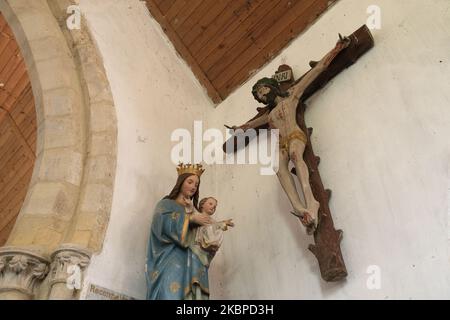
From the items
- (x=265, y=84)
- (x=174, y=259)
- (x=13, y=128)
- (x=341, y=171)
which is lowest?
(x=174, y=259)

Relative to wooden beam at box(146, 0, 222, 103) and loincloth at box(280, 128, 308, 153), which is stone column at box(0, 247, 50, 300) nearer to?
loincloth at box(280, 128, 308, 153)

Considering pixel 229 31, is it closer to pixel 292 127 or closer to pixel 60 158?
Answer: pixel 292 127

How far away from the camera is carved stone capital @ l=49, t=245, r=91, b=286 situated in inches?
92.6

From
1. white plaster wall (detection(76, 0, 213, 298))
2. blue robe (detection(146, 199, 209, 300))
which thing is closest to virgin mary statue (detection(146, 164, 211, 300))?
blue robe (detection(146, 199, 209, 300))

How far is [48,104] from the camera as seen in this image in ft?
10.0

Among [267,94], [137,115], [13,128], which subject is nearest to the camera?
[267,94]

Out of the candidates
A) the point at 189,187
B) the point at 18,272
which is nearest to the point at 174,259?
the point at 189,187

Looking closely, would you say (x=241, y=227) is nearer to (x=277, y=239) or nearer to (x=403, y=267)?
(x=277, y=239)

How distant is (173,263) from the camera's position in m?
2.51

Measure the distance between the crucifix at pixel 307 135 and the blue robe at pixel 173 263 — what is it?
2.02ft

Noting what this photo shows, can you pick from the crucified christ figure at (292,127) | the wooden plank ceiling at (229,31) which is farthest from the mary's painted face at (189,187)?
the wooden plank ceiling at (229,31)

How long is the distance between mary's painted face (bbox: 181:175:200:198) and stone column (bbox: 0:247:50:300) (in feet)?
2.84

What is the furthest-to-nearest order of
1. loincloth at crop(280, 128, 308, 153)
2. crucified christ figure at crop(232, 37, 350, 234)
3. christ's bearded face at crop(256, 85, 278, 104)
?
christ's bearded face at crop(256, 85, 278, 104), loincloth at crop(280, 128, 308, 153), crucified christ figure at crop(232, 37, 350, 234)

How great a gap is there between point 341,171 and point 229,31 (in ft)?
6.02
